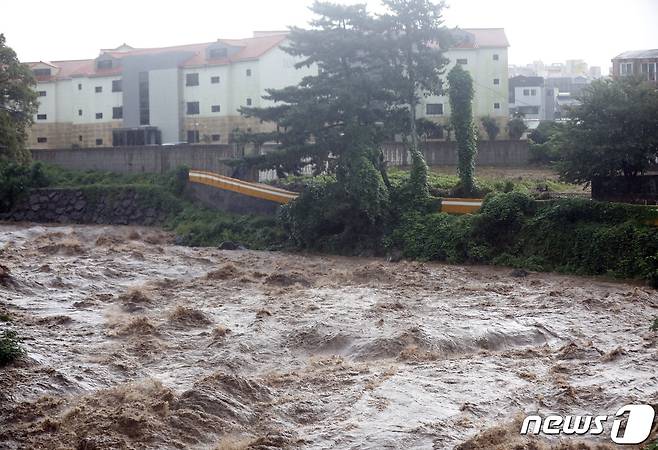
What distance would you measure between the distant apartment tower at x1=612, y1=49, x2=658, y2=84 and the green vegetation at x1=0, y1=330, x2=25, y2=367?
55600 millimetres

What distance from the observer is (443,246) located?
39.3 meters

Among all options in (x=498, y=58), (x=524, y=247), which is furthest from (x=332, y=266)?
(x=498, y=58)

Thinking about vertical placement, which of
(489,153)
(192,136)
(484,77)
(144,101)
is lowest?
(489,153)

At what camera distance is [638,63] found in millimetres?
68500

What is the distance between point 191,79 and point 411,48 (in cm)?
3043

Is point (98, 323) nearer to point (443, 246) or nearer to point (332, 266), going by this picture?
point (332, 266)

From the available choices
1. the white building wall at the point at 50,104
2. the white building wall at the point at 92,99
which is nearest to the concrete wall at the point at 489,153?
the white building wall at the point at 92,99

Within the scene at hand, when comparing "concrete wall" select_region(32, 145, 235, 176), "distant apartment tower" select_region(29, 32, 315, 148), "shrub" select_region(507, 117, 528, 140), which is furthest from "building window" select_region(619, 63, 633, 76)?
"concrete wall" select_region(32, 145, 235, 176)

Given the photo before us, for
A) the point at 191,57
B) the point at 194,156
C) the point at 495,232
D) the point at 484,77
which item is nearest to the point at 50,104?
the point at 191,57

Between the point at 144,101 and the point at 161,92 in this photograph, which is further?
the point at 144,101

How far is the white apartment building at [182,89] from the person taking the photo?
69.4 metres

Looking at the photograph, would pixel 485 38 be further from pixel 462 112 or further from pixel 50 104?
pixel 50 104

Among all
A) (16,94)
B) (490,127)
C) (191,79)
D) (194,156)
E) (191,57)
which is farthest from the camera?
(191,57)

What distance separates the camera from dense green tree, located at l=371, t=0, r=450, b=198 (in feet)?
150
